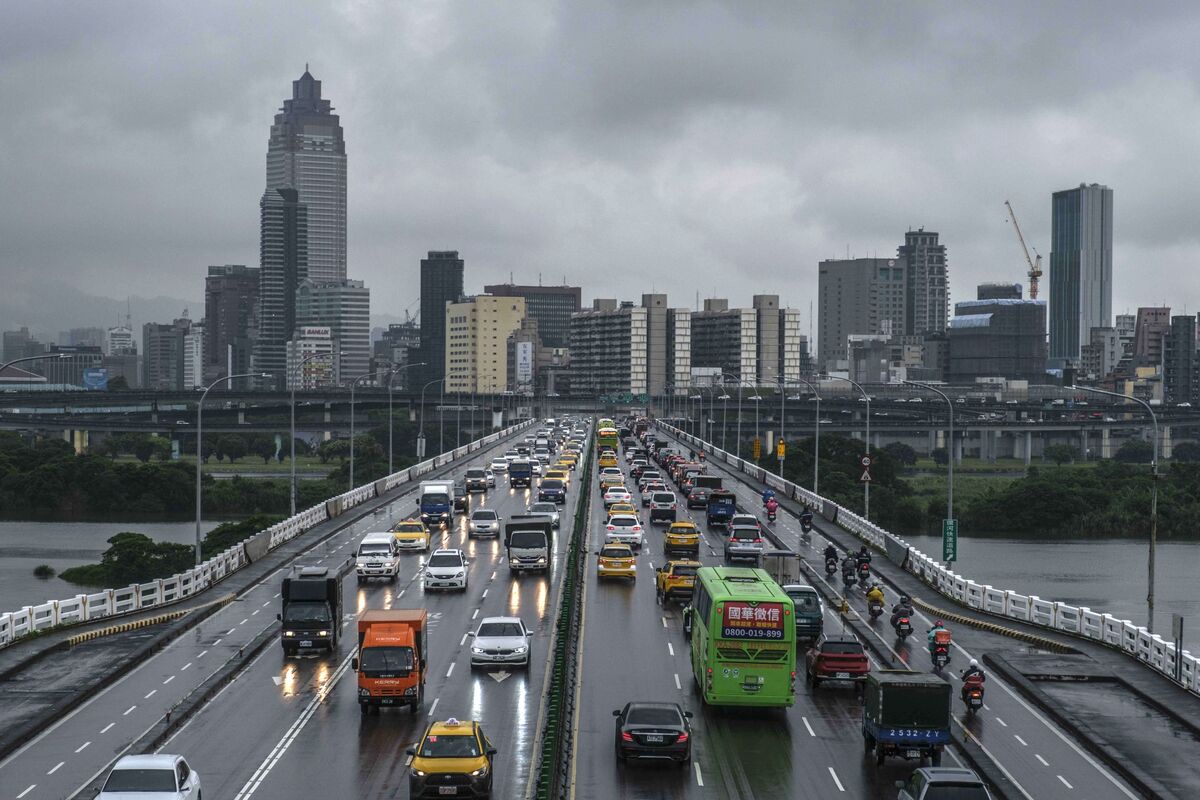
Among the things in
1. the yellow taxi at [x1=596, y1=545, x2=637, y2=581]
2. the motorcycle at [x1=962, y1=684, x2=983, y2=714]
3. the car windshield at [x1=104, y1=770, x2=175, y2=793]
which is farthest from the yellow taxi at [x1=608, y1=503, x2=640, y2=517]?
the car windshield at [x1=104, y1=770, x2=175, y2=793]

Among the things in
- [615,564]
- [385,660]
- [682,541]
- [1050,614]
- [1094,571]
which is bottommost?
[1094,571]

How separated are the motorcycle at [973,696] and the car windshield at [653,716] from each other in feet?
29.3

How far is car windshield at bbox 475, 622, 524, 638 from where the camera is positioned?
37.7 m

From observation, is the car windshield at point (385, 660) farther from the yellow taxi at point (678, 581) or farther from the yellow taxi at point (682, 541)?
the yellow taxi at point (682, 541)

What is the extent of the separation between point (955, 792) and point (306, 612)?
71.4 feet

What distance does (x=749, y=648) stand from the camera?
31391mm

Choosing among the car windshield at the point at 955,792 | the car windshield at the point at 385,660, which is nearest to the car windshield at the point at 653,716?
the car windshield at the point at 955,792

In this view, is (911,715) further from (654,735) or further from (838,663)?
(838,663)

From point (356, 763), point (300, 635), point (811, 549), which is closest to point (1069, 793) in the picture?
point (356, 763)

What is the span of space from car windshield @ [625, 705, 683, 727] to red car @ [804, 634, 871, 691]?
28.6 feet

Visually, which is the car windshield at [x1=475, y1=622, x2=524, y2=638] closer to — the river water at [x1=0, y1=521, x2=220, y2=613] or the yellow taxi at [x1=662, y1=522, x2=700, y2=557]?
the yellow taxi at [x1=662, y1=522, x2=700, y2=557]

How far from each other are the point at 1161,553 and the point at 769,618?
10022 cm

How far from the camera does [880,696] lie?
2794 centimetres

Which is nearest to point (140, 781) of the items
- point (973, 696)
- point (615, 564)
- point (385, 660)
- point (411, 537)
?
point (385, 660)
